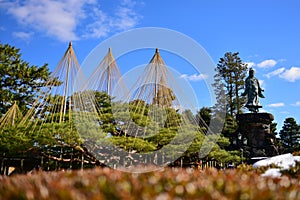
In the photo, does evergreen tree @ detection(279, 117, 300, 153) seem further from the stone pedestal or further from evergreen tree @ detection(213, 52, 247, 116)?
the stone pedestal

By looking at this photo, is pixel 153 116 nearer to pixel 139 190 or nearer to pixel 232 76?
pixel 139 190

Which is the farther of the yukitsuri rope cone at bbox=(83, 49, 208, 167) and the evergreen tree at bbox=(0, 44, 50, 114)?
the evergreen tree at bbox=(0, 44, 50, 114)

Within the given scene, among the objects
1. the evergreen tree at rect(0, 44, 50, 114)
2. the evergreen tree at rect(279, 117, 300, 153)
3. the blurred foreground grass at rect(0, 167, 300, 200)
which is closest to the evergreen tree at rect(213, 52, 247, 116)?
the evergreen tree at rect(279, 117, 300, 153)

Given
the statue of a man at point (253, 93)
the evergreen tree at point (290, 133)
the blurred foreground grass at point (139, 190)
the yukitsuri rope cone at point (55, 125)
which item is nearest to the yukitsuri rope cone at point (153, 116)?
the yukitsuri rope cone at point (55, 125)

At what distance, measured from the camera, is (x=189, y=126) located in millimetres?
8375

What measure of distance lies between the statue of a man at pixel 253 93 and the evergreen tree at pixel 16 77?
8949mm

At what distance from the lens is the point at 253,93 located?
11625 mm

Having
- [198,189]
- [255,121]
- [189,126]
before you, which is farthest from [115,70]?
[198,189]

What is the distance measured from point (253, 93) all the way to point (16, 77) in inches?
394

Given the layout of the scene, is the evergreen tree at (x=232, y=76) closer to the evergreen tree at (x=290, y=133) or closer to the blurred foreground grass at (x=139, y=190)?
→ the evergreen tree at (x=290, y=133)

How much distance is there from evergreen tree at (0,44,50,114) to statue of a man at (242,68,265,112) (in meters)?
8.95

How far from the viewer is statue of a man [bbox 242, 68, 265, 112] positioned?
11500mm

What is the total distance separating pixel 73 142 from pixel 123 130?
5.35 ft

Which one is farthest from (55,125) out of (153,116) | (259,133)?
(259,133)
